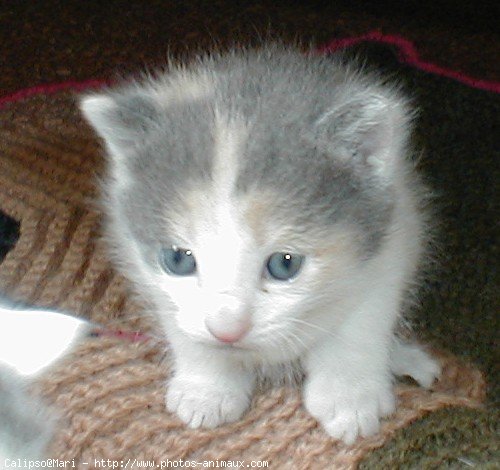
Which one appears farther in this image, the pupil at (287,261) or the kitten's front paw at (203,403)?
the kitten's front paw at (203,403)

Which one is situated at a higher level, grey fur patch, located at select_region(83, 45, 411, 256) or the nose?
grey fur patch, located at select_region(83, 45, 411, 256)

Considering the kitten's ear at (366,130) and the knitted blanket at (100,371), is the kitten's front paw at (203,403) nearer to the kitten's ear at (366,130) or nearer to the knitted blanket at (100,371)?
the knitted blanket at (100,371)

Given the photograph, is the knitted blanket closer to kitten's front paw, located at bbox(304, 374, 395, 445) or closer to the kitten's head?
kitten's front paw, located at bbox(304, 374, 395, 445)

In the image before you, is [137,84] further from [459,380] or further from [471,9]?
[471,9]

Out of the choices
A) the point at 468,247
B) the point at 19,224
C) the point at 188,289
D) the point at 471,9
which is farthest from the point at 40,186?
the point at 471,9

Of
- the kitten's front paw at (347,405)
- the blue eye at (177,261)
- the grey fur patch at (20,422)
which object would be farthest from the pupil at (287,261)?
the grey fur patch at (20,422)

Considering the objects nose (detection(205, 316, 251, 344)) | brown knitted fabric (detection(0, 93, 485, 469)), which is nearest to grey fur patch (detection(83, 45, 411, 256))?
nose (detection(205, 316, 251, 344))
